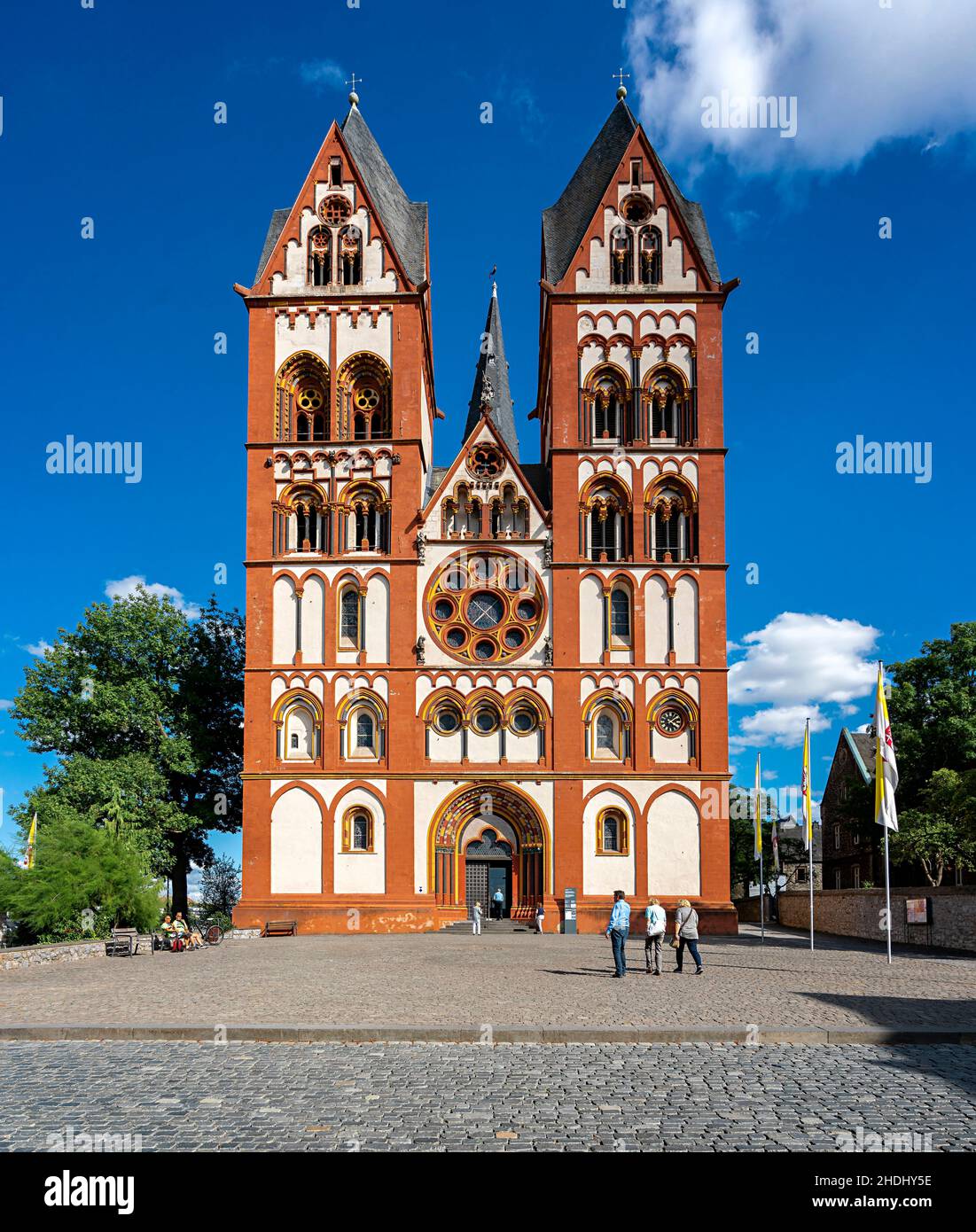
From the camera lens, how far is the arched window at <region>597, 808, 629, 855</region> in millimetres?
45062

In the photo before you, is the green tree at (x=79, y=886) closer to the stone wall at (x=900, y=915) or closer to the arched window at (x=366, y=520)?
the arched window at (x=366, y=520)

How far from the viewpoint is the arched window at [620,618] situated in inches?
1828

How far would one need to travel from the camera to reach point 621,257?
4938 cm

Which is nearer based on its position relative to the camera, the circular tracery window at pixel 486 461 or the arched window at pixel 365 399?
the circular tracery window at pixel 486 461

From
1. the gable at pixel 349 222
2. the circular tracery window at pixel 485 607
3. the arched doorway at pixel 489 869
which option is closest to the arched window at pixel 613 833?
the arched doorway at pixel 489 869

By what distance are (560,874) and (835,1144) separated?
119ft

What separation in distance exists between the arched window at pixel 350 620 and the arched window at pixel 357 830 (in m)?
6.11

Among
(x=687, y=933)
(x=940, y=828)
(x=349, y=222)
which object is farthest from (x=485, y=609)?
(x=687, y=933)

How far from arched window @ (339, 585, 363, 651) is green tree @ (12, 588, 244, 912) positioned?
8.03 m

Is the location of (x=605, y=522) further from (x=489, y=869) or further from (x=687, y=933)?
(x=687, y=933)

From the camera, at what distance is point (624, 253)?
49.4 meters

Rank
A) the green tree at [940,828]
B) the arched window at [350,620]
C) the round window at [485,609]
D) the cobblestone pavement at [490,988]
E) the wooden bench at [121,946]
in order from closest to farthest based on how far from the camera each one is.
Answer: the cobblestone pavement at [490,988], the wooden bench at [121,946], the green tree at [940,828], the arched window at [350,620], the round window at [485,609]
